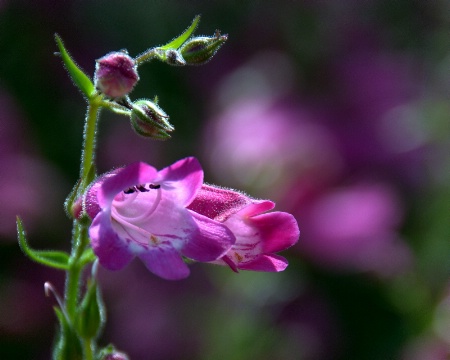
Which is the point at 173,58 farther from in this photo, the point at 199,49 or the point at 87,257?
the point at 87,257

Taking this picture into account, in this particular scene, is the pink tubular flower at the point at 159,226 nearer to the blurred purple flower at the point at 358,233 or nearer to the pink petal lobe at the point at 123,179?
the pink petal lobe at the point at 123,179

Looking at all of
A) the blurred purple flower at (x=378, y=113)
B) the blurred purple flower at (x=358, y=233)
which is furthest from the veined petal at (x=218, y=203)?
the blurred purple flower at (x=378, y=113)

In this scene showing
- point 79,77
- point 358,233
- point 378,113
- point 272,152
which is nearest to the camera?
point 79,77

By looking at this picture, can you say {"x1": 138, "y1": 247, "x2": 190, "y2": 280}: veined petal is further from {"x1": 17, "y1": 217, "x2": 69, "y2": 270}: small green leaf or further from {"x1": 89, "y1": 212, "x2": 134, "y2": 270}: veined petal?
{"x1": 17, "y1": 217, "x2": 69, "y2": 270}: small green leaf

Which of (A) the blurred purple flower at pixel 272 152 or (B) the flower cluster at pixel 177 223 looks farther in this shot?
(A) the blurred purple flower at pixel 272 152

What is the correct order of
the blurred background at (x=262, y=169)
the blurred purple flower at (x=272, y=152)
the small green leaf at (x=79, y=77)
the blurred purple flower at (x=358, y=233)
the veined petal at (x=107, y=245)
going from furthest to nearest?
the blurred purple flower at (x=272, y=152)
the blurred purple flower at (x=358, y=233)
the blurred background at (x=262, y=169)
the small green leaf at (x=79, y=77)
the veined petal at (x=107, y=245)

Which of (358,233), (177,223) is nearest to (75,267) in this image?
(177,223)
